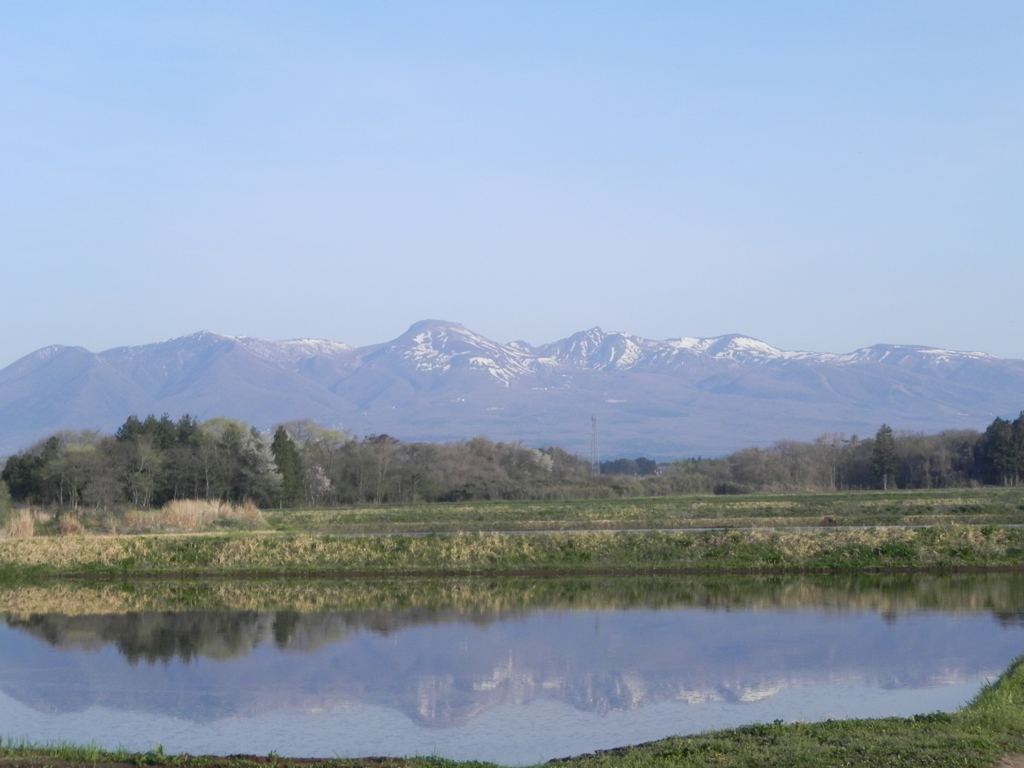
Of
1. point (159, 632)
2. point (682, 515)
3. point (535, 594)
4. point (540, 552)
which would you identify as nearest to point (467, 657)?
point (159, 632)

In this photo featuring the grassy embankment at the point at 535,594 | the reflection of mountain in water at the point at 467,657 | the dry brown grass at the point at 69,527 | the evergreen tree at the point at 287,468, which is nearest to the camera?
the reflection of mountain in water at the point at 467,657

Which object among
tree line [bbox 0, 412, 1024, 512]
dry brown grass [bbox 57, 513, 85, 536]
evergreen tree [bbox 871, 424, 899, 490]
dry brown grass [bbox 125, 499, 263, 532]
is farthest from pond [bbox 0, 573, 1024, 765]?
evergreen tree [bbox 871, 424, 899, 490]

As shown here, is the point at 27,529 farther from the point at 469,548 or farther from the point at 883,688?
the point at 883,688

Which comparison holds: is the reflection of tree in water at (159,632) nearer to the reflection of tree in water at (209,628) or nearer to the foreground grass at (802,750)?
the reflection of tree in water at (209,628)

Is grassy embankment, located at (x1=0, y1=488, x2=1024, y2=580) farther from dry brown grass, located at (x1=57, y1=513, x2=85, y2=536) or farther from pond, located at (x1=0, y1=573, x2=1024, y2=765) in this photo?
dry brown grass, located at (x1=57, y1=513, x2=85, y2=536)

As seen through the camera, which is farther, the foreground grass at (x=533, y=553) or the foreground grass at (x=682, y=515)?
the foreground grass at (x=682, y=515)

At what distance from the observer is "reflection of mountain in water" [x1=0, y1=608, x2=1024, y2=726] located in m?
18.2

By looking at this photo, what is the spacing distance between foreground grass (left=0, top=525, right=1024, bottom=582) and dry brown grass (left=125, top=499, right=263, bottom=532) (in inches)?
397

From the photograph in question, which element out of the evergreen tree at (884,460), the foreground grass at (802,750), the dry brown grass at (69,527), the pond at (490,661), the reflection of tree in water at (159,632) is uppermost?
the evergreen tree at (884,460)

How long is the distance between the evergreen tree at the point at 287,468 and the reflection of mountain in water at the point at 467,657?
154 ft

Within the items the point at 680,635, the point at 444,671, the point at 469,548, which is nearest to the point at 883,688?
the point at 680,635

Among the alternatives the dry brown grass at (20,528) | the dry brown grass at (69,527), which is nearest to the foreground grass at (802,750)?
the dry brown grass at (20,528)

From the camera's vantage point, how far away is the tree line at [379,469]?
66.0 m

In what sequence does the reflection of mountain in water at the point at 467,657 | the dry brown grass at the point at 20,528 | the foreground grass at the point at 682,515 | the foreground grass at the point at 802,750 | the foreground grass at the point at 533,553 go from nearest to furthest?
the foreground grass at the point at 802,750 → the reflection of mountain in water at the point at 467,657 → the foreground grass at the point at 533,553 → the dry brown grass at the point at 20,528 → the foreground grass at the point at 682,515
